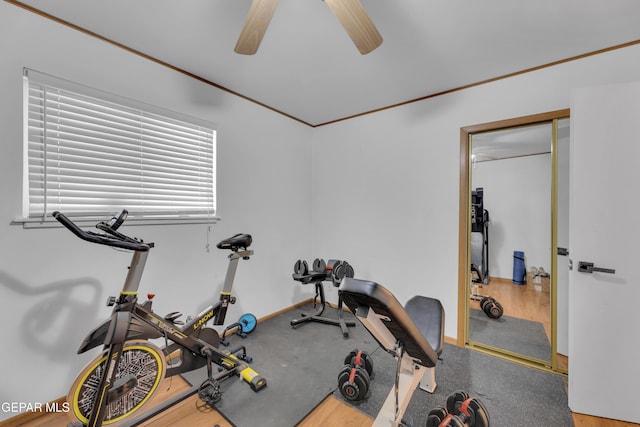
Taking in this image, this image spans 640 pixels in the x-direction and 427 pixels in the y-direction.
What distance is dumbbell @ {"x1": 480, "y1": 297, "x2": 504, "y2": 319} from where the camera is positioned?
2.95 meters

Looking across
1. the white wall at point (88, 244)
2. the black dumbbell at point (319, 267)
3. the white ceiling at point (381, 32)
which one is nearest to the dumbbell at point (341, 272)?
the black dumbbell at point (319, 267)

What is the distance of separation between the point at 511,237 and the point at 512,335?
125 cm

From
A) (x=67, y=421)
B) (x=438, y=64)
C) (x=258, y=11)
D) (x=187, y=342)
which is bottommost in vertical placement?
(x=67, y=421)

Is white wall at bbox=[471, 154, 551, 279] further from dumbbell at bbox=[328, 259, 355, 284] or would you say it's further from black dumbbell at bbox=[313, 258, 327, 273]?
black dumbbell at bbox=[313, 258, 327, 273]

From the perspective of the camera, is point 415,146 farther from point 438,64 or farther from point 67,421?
point 67,421

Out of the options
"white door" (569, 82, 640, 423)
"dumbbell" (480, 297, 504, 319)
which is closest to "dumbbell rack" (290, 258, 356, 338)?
"dumbbell" (480, 297, 504, 319)

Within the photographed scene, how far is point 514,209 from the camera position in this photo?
3.22 meters

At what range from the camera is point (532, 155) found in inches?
117

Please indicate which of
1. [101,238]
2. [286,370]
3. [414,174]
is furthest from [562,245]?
[101,238]

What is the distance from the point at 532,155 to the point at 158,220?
13.3ft

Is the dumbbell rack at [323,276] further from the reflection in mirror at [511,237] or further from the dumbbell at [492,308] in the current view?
the dumbbell at [492,308]

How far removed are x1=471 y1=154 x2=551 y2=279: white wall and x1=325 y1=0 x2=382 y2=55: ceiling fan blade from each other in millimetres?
2245

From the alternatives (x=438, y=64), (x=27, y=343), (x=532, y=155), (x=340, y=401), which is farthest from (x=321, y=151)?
(x=27, y=343)

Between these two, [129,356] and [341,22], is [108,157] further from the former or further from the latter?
[341,22]
